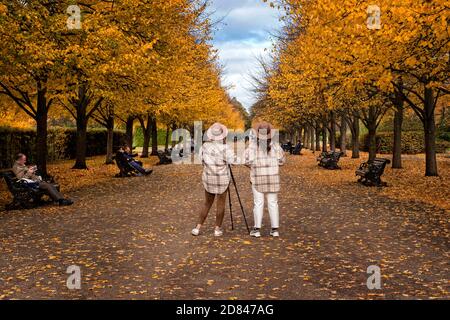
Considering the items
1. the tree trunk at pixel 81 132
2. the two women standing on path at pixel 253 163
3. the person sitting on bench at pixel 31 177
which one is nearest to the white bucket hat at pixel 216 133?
the two women standing on path at pixel 253 163

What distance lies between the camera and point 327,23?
1282 centimetres

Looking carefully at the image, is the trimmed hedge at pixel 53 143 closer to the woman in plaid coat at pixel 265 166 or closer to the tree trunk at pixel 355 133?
the woman in plaid coat at pixel 265 166

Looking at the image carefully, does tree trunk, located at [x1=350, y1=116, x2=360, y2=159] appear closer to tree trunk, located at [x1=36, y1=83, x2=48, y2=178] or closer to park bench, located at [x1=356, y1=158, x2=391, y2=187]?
park bench, located at [x1=356, y1=158, x2=391, y2=187]

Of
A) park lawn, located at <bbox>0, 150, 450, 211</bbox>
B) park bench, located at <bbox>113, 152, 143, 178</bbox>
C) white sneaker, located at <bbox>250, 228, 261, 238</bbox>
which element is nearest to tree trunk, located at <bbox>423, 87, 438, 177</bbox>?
park lawn, located at <bbox>0, 150, 450, 211</bbox>

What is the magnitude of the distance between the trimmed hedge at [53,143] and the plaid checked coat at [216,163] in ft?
53.9

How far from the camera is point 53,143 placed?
2992 cm

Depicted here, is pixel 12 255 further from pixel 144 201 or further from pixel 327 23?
pixel 327 23

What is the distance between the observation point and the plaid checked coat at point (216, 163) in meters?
8.22

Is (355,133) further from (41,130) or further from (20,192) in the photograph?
(20,192)

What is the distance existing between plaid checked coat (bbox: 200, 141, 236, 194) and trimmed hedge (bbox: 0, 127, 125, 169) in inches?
647

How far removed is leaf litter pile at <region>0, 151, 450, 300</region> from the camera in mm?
5668

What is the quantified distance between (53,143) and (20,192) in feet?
61.0
